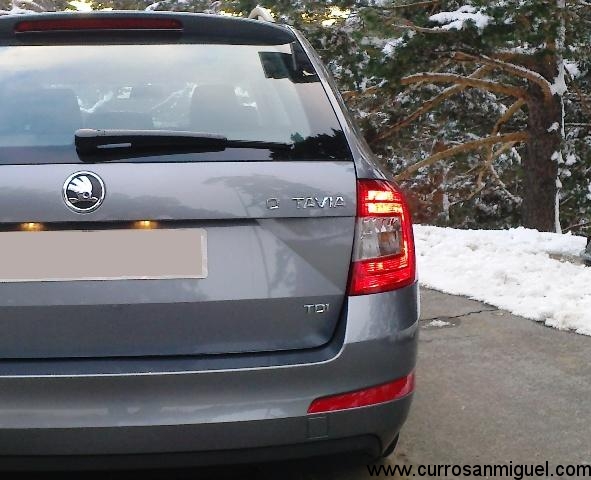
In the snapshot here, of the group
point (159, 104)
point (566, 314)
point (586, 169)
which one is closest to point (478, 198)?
point (586, 169)

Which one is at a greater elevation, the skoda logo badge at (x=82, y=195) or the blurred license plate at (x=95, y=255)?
the skoda logo badge at (x=82, y=195)

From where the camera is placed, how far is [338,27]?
13.8m

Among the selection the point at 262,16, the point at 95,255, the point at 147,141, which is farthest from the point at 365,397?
the point at 262,16

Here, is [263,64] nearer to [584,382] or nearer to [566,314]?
[584,382]

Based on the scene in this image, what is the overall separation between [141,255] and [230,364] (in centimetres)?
40

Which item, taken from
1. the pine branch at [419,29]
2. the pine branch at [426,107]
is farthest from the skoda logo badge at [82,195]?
the pine branch at [426,107]

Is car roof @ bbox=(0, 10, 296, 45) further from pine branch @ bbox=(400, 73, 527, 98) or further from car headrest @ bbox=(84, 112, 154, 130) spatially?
pine branch @ bbox=(400, 73, 527, 98)

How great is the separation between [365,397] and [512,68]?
1154 cm

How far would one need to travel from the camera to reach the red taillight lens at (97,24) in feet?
8.29

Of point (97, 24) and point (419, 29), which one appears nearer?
point (97, 24)

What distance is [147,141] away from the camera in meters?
2.17

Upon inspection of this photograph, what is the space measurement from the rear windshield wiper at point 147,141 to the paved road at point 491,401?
3.15ft

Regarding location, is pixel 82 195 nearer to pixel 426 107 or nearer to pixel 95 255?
pixel 95 255

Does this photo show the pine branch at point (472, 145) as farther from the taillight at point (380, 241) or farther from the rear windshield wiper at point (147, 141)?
the rear windshield wiper at point (147, 141)
